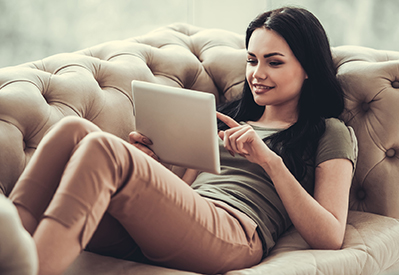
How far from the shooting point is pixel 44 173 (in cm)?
95

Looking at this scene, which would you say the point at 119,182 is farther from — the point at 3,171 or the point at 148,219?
the point at 3,171

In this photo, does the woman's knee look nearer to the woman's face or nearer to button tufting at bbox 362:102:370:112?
the woman's face

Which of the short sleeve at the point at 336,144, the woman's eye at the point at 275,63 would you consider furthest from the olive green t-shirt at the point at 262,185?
the woman's eye at the point at 275,63

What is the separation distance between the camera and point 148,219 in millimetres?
946

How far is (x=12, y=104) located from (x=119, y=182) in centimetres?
50

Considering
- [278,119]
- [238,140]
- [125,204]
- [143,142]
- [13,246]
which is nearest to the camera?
[13,246]

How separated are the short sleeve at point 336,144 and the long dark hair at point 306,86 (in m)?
0.03

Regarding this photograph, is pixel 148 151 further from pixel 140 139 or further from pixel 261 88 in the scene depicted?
pixel 261 88

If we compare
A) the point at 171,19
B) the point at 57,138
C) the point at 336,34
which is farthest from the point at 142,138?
the point at 336,34

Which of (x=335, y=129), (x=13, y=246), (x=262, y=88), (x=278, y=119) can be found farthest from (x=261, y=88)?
(x=13, y=246)

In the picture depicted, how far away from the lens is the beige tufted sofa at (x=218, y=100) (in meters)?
1.13

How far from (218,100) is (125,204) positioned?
0.91 metres

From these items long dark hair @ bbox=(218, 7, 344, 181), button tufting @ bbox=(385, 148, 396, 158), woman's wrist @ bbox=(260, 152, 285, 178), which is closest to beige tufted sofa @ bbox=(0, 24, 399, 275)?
button tufting @ bbox=(385, 148, 396, 158)

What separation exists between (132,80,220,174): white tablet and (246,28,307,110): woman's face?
380 mm
